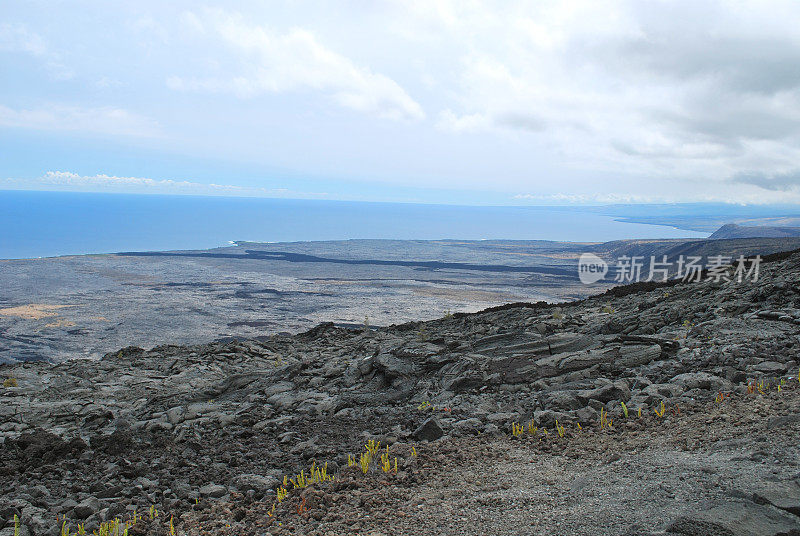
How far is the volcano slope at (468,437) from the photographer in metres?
4.50

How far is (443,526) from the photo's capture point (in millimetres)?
4387

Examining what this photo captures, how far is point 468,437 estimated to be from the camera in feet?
22.0

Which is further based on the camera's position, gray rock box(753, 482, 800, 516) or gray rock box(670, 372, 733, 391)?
gray rock box(670, 372, 733, 391)

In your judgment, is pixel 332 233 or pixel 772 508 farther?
pixel 332 233

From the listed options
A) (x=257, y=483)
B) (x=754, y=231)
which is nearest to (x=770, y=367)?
(x=257, y=483)

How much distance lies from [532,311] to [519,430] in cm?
1058

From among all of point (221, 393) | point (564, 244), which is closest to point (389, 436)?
point (221, 393)

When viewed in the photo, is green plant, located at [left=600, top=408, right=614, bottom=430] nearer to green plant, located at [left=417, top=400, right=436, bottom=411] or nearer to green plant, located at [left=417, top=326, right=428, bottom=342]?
green plant, located at [left=417, top=400, right=436, bottom=411]

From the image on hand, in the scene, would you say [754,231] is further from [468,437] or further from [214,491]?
[214,491]

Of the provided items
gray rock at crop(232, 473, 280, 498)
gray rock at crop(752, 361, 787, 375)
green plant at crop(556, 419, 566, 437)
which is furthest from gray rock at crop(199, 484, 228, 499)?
gray rock at crop(752, 361, 787, 375)

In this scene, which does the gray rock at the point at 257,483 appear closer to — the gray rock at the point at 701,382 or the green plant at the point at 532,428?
the green plant at the point at 532,428

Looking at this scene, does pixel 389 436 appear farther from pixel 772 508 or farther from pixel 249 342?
pixel 249 342

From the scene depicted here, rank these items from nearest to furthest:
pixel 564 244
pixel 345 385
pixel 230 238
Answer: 1. pixel 345 385
2. pixel 564 244
3. pixel 230 238

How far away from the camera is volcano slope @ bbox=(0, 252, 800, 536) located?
4.50 metres
